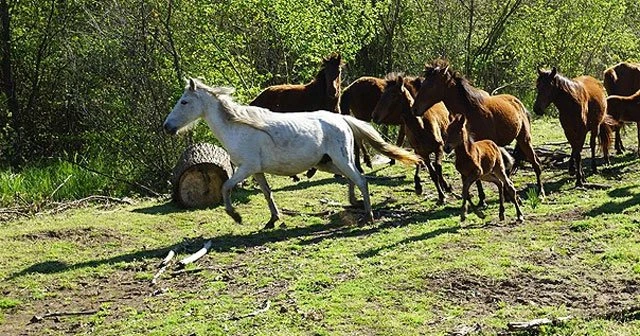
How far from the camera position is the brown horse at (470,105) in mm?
10750

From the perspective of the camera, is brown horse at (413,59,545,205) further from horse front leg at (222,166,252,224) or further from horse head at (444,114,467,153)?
horse front leg at (222,166,252,224)

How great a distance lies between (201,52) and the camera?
14.4 meters

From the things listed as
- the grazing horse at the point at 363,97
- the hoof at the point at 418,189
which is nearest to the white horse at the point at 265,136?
the hoof at the point at 418,189

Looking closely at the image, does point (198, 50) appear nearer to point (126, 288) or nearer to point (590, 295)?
point (126, 288)

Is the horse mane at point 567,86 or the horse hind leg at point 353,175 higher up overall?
the horse mane at point 567,86

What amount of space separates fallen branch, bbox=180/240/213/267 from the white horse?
55 centimetres

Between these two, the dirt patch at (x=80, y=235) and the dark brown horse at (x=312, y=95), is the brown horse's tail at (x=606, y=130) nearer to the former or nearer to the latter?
the dark brown horse at (x=312, y=95)

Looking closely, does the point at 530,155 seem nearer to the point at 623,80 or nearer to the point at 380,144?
the point at 380,144

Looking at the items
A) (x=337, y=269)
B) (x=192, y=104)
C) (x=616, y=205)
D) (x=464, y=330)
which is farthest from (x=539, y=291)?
(x=192, y=104)

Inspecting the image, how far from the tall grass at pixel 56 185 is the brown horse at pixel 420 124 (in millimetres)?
5207

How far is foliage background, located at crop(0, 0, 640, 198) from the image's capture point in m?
14.0

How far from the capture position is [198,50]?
14383mm

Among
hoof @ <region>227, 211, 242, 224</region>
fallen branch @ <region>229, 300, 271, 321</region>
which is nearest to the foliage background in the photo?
hoof @ <region>227, 211, 242, 224</region>

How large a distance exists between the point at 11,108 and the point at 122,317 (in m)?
11.8
